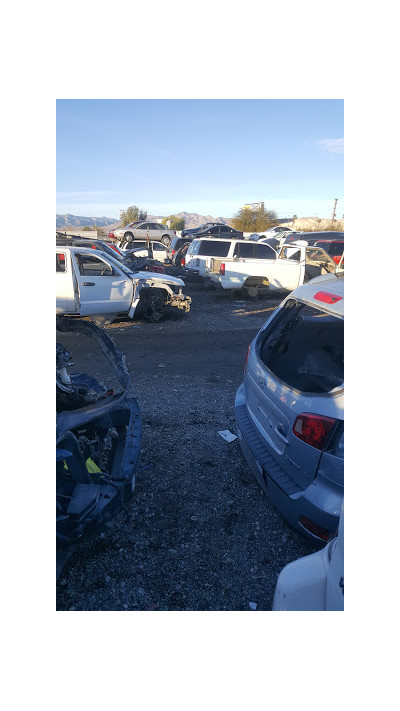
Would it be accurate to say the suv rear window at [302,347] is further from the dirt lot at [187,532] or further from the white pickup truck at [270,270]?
the white pickup truck at [270,270]

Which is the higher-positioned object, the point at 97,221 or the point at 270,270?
the point at 97,221

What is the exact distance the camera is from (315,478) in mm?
2465

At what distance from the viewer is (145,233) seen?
26.4 m

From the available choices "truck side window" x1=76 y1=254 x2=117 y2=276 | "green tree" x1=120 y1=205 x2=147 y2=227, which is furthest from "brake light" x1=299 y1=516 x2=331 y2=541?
"green tree" x1=120 y1=205 x2=147 y2=227

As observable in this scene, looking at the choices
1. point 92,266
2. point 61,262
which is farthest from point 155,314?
point 61,262

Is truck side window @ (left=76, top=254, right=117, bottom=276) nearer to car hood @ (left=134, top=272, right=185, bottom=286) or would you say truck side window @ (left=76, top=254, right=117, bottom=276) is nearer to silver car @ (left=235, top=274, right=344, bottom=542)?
car hood @ (left=134, top=272, right=185, bottom=286)

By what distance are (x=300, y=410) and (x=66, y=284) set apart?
6898 millimetres

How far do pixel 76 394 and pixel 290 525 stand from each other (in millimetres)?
1946

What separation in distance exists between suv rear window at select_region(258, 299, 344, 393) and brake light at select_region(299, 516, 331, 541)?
2.88ft

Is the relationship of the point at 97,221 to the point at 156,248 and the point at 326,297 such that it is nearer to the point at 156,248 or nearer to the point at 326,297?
the point at 156,248

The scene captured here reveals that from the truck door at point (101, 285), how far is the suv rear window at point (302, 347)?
19.2 feet

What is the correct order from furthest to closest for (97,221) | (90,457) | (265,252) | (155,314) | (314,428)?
(97,221) < (265,252) < (155,314) < (90,457) < (314,428)

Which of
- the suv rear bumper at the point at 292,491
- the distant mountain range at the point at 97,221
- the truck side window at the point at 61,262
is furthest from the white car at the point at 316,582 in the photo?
the distant mountain range at the point at 97,221

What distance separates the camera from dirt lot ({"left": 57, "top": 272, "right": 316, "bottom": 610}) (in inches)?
97.5
